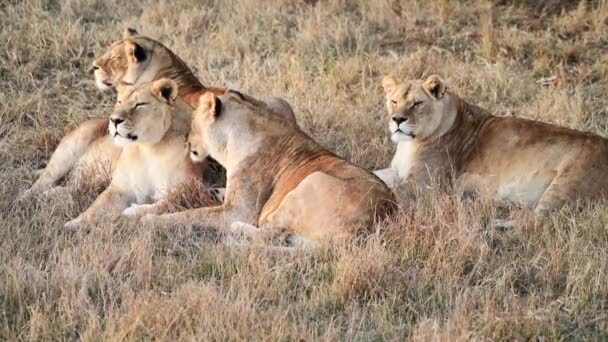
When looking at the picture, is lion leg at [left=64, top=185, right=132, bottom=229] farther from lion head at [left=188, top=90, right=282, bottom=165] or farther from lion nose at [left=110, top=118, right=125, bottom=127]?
lion head at [left=188, top=90, right=282, bottom=165]

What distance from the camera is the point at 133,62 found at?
273 inches

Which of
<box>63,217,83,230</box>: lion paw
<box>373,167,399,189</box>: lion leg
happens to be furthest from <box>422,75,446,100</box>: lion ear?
<box>63,217,83,230</box>: lion paw

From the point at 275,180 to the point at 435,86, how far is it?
4.30ft

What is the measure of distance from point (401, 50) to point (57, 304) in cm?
529

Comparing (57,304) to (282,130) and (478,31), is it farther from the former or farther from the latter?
(478,31)

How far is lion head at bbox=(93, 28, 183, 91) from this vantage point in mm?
6914

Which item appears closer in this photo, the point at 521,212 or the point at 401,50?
the point at 521,212

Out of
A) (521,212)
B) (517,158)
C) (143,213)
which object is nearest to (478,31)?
(517,158)

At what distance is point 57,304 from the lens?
4.39m

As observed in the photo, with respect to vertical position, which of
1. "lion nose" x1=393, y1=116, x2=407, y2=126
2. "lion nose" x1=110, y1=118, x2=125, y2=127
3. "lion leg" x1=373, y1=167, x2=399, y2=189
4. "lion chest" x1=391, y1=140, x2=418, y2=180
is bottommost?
"lion leg" x1=373, y1=167, x2=399, y2=189

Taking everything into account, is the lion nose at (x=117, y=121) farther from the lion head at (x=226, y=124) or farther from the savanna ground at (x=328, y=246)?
the savanna ground at (x=328, y=246)

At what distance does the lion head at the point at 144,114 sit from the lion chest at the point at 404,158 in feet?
4.78

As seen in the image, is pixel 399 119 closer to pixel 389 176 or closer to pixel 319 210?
pixel 389 176

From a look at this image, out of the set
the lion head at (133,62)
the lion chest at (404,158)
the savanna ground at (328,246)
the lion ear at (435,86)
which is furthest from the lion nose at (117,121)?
the lion ear at (435,86)
